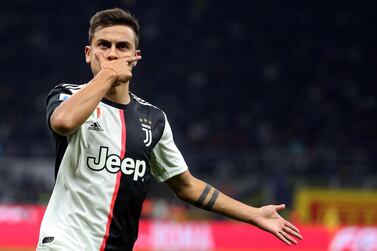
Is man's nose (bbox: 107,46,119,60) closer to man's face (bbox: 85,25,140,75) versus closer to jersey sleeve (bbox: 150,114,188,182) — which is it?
man's face (bbox: 85,25,140,75)

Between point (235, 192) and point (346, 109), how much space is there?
6192mm

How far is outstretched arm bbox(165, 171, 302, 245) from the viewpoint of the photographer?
4.65 meters

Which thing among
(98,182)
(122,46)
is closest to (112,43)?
(122,46)

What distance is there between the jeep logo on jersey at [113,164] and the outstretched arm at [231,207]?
47cm

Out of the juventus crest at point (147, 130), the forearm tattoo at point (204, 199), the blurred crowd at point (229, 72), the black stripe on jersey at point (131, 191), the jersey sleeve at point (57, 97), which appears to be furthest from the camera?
the blurred crowd at point (229, 72)

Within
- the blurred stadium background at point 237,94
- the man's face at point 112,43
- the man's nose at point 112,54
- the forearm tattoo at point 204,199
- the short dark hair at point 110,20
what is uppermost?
the blurred stadium background at point 237,94

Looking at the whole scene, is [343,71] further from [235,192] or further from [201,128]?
[235,192]

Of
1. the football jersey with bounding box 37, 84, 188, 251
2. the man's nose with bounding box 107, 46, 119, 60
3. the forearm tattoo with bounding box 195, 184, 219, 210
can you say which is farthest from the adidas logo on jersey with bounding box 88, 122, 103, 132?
the forearm tattoo with bounding box 195, 184, 219, 210

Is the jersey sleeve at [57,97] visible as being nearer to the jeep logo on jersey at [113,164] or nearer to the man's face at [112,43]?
the man's face at [112,43]

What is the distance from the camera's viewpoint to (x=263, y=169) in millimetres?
20156

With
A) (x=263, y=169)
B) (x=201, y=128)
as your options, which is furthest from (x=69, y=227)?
(x=201, y=128)

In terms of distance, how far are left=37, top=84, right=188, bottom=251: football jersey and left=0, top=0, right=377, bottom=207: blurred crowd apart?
53.8 feet

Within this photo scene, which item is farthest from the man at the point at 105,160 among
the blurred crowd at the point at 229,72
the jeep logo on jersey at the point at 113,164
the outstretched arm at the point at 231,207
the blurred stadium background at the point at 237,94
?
the blurred crowd at the point at 229,72

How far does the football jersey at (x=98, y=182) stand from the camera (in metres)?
4.17
